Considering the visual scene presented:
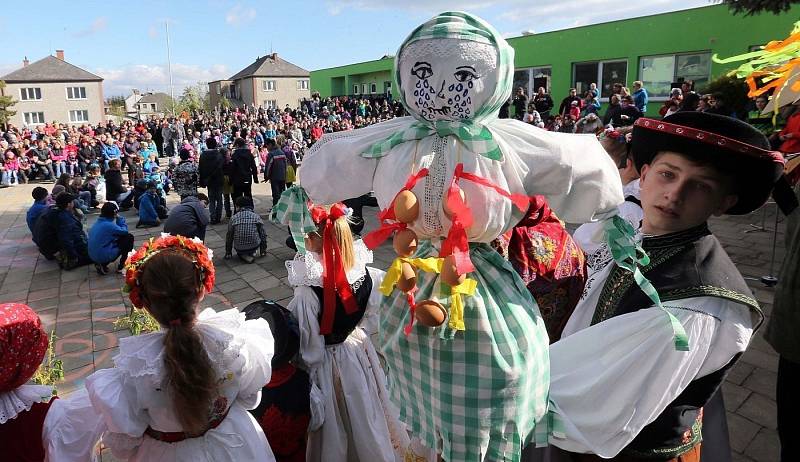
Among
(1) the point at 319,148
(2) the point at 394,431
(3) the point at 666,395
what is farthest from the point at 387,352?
(2) the point at 394,431

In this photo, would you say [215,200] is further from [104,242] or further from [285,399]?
[285,399]

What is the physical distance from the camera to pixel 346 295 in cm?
253

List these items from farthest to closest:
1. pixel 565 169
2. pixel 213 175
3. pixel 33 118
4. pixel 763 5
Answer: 1. pixel 33 118
2. pixel 763 5
3. pixel 213 175
4. pixel 565 169

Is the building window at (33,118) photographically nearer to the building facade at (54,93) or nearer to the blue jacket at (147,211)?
the building facade at (54,93)

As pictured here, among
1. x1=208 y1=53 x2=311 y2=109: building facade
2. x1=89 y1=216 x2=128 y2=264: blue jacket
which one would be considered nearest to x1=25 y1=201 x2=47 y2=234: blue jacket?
x1=89 y1=216 x2=128 y2=264: blue jacket

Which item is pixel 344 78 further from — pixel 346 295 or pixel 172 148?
pixel 346 295

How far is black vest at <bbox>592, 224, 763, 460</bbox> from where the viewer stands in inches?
59.4

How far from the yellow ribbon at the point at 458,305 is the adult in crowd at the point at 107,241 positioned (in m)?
7.17

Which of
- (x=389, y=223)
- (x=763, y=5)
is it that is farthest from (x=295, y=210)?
(x=763, y=5)

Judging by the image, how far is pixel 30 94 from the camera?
147 ft

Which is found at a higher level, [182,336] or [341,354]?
[182,336]

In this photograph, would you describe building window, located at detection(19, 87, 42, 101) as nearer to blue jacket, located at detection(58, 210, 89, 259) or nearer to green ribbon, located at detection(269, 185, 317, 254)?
blue jacket, located at detection(58, 210, 89, 259)

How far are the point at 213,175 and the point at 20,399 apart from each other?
814cm

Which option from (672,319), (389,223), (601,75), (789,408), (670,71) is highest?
(601,75)
